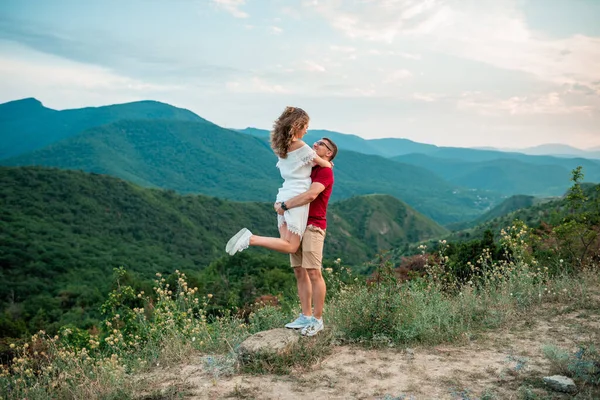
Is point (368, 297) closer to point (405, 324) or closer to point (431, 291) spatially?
point (405, 324)

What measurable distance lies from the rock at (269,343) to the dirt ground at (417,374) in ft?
0.84

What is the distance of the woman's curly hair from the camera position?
4391mm

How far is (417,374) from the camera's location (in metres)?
3.98

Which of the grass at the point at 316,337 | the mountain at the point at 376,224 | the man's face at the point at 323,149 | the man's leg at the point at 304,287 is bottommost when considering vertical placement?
the mountain at the point at 376,224

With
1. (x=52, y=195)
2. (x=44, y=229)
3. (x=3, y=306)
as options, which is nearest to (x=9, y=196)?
(x=52, y=195)

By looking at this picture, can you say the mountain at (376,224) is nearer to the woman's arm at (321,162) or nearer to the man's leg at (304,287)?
the man's leg at (304,287)

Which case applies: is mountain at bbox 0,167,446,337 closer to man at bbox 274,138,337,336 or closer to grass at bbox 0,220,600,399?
grass at bbox 0,220,600,399

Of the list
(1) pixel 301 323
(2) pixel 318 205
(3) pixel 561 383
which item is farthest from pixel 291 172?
(3) pixel 561 383

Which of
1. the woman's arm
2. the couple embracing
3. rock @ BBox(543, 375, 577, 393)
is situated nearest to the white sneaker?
the couple embracing

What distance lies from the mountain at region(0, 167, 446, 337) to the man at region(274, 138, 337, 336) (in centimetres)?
2277

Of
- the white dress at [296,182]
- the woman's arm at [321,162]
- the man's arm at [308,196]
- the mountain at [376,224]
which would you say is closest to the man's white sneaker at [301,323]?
the white dress at [296,182]

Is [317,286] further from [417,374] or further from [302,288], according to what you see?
[417,374]

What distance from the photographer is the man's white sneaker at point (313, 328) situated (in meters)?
4.66

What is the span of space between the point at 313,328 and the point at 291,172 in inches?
69.0
